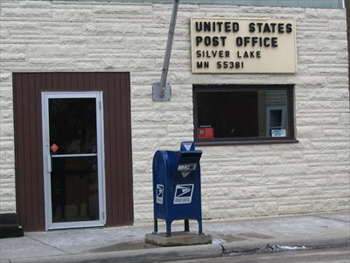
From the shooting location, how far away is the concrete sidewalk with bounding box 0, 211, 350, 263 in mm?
8898

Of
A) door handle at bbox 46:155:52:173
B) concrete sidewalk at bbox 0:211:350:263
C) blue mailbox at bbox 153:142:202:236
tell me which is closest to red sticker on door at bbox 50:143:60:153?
door handle at bbox 46:155:52:173

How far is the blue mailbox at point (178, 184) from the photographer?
9.24 m

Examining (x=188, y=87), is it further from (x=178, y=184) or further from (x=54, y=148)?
(x=178, y=184)

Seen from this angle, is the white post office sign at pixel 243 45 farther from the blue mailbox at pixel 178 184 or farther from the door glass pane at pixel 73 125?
the blue mailbox at pixel 178 184

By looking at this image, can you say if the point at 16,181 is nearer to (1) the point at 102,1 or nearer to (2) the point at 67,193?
(2) the point at 67,193

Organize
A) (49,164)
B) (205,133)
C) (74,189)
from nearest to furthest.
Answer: (49,164)
(74,189)
(205,133)

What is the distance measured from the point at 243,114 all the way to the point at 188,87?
1.21m

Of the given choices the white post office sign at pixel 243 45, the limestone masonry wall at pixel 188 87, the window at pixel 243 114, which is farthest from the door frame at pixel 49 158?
the white post office sign at pixel 243 45

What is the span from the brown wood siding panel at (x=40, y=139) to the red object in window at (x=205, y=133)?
135 cm

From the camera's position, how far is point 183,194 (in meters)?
9.40

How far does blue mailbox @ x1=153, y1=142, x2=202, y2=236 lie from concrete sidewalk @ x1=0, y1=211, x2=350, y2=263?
51 centimetres

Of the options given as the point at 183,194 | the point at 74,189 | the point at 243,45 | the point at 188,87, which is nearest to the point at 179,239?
the point at 183,194

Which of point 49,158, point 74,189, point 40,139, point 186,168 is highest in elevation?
point 40,139

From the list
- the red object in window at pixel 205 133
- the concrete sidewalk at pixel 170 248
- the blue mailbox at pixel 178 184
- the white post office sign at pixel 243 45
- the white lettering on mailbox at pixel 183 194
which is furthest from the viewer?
the red object in window at pixel 205 133
